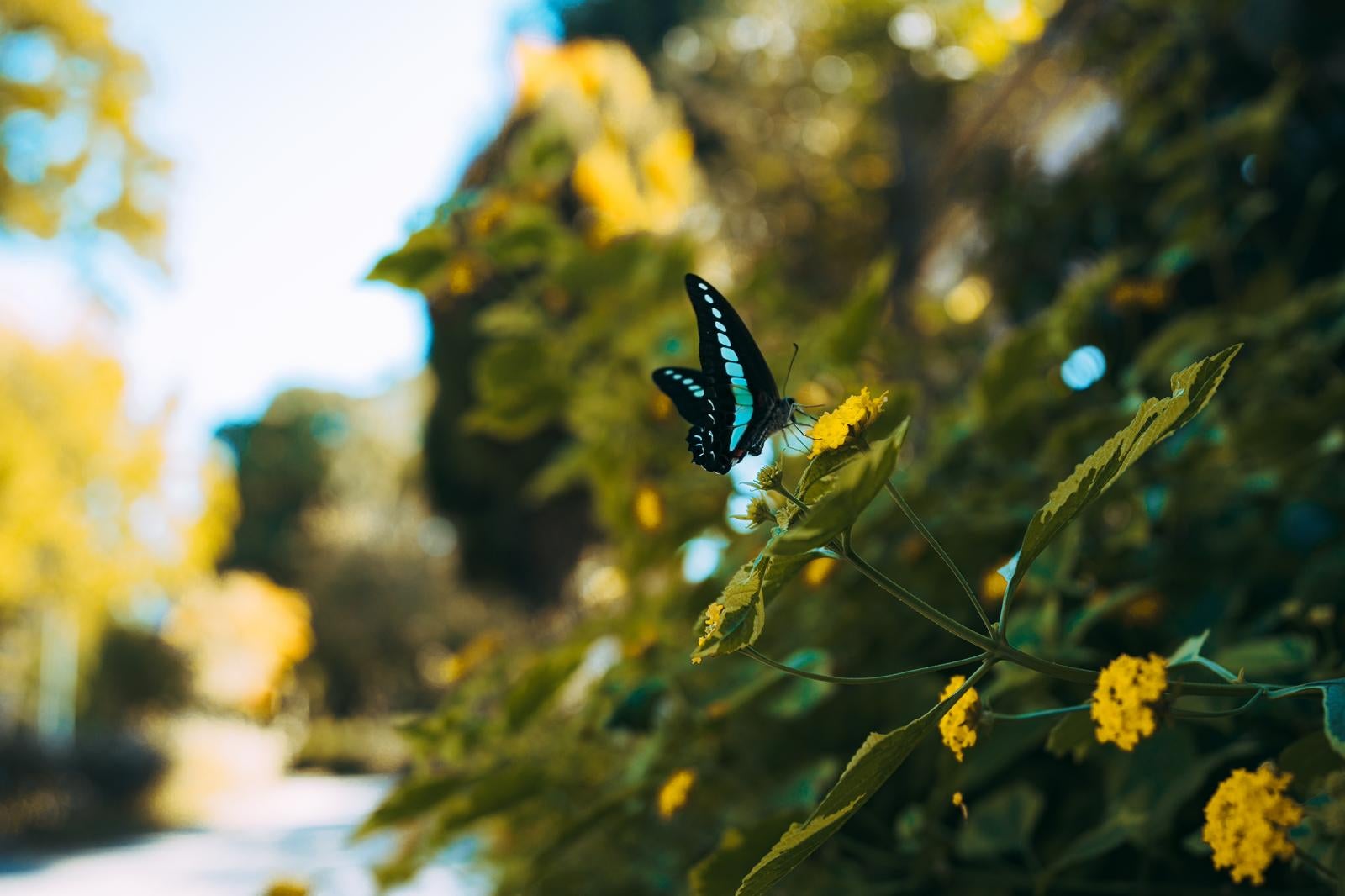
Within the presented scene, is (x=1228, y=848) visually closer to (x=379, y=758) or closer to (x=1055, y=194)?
(x=1055, y=194)

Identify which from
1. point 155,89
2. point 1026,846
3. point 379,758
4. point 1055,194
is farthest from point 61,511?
point 1026,846

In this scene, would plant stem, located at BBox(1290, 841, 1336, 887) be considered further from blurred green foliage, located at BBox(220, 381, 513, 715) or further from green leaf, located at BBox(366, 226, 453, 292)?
blurred green foliage, located at BBox(220, 381, 513, 715)

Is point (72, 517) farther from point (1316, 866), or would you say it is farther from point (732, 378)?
point (1316, 866)

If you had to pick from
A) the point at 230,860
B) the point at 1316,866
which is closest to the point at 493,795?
the point at 1316,866

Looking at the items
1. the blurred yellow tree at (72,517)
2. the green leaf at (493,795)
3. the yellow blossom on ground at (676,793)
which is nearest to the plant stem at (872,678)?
the yellow blossom on ground at (676,793)

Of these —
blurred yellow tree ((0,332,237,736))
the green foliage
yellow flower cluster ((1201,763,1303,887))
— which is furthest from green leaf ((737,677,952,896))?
blurred yellow tree ((0,332,237,736))

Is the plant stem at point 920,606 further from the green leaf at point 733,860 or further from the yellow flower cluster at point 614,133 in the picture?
the yellow flower cluster at point 614,133
